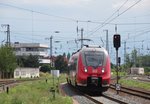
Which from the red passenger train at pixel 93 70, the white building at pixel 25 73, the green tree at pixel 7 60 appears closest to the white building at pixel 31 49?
the white building at pixel 25 73

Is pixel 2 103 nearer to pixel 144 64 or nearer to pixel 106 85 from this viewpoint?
pixel 106 85

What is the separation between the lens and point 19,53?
7126 inches

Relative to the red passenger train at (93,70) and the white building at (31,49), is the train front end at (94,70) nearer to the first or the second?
the red passenger train at (93,70)

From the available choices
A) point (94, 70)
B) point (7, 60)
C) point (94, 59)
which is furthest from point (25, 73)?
point (94, 70)

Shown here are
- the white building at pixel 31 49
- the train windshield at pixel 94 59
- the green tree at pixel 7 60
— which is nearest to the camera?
the train windshield at pixel 94 59

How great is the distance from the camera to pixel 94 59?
3397 centimetres

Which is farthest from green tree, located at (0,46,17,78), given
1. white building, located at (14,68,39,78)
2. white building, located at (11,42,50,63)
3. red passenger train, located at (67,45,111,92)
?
white building, located at (11,42,50,63)

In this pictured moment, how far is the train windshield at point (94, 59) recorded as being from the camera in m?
33.8

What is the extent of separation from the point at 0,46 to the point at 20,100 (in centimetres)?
7715

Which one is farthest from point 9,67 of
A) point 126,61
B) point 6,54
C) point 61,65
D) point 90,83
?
point 126,61

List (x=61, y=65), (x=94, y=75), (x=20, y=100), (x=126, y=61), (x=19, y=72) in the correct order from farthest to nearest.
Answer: (x=126, y=61) → (x=61, y=65) → (x=19, y=72) → (x=94, y=75) → (x=20, y=100)

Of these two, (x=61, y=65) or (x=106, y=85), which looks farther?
(x=61, y=65)

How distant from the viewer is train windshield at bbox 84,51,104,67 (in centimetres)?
3384

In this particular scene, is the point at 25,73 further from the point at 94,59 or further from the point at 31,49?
the point at 94,59
